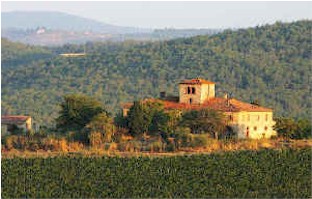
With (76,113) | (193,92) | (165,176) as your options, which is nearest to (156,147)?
(76,113)

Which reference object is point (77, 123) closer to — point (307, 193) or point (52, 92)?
point (307, 193)

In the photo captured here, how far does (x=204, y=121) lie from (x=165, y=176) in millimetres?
14407

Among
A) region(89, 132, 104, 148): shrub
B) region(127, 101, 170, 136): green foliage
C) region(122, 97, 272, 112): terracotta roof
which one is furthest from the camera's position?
region(122, 97, 272, 112): terracotta roof

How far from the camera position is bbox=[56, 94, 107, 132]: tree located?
5275 centimetres

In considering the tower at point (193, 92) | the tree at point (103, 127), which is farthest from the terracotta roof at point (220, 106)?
the tree at point (103, 127)

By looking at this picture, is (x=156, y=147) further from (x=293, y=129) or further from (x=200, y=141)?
(x=293, y=129)

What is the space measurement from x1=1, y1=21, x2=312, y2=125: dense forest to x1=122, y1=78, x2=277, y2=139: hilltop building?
3214 centimetres

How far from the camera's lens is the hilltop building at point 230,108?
53.7m

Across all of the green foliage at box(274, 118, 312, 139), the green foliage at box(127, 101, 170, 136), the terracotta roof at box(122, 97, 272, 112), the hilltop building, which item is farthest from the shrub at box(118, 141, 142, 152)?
the green foliage at box(274, 118, 312, 139)

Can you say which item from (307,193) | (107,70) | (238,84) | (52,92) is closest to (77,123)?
(307,193)

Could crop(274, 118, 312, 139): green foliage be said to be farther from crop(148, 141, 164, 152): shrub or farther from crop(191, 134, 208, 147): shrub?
crop(148, 141, 164, 152): shrub

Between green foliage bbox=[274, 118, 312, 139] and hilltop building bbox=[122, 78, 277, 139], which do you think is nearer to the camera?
green foliage bbox=[274, 118, 312, 139]

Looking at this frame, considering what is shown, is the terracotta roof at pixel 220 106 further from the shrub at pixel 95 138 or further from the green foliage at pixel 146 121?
the shrub at pixel 95 138

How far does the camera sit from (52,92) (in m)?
120
